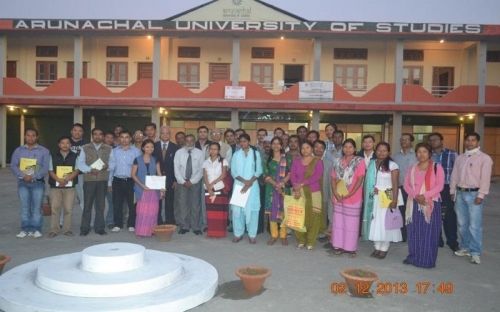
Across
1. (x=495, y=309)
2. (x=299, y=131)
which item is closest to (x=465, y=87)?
Result: (x=299, y=131)

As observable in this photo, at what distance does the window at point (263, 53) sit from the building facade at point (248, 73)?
44mm

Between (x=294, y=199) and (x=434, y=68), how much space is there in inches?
584

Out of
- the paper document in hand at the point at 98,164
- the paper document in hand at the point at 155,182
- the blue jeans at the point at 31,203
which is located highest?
the paper document in hand at the point at 98,164

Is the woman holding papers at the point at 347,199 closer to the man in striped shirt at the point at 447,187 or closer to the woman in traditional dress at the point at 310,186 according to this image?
the woman in traditional dress at the point at 310,186

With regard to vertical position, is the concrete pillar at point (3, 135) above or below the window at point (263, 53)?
below

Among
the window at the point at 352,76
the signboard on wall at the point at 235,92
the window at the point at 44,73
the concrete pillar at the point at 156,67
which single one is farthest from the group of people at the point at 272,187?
the window at the point at 44,73

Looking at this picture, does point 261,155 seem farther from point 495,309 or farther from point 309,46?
point 309,46

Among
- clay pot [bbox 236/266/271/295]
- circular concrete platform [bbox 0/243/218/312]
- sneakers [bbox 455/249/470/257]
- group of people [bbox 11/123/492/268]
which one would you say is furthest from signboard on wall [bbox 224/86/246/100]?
clay pot [bbox 236/266/271/295]

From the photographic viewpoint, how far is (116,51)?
18.4 m

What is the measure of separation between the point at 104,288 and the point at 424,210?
147 inches

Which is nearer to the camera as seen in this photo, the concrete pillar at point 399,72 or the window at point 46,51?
the concrete pillar at point 399,72

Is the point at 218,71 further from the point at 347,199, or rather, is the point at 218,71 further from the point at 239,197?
the point at 347,199

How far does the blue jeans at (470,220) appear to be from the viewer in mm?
5238
